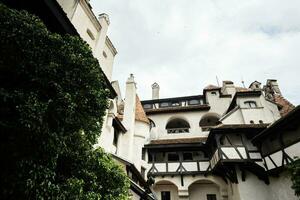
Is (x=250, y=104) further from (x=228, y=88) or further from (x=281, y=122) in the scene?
(x=281, y=122)

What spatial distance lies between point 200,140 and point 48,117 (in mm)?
18552

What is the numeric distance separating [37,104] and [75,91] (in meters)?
1.33

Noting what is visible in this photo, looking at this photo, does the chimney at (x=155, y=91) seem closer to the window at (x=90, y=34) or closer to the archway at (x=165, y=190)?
the archway at (x=165, y=190)

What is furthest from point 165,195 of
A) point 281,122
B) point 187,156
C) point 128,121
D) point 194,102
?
point 281,122

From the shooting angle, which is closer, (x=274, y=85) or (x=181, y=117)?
(x=181, y=117)

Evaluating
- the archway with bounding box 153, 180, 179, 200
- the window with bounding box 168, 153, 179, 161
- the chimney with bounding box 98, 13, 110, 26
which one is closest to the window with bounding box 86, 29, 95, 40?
the chimney with bounding box 98, 13, 110, 26

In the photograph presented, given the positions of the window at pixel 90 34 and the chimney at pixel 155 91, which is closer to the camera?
the window at pixel 90 34

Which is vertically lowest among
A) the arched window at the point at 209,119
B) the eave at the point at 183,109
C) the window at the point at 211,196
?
the window at the point at 211,196

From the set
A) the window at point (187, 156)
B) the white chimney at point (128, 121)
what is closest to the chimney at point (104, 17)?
the white chimney at point (128, 121)

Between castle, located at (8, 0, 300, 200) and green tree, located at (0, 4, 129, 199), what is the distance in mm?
5529

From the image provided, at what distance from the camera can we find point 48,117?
513 centimetres

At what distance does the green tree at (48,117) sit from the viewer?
14.7ft

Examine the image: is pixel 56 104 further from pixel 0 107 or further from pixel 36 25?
pixel 36 25

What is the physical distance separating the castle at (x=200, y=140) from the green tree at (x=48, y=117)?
18.1 feet
